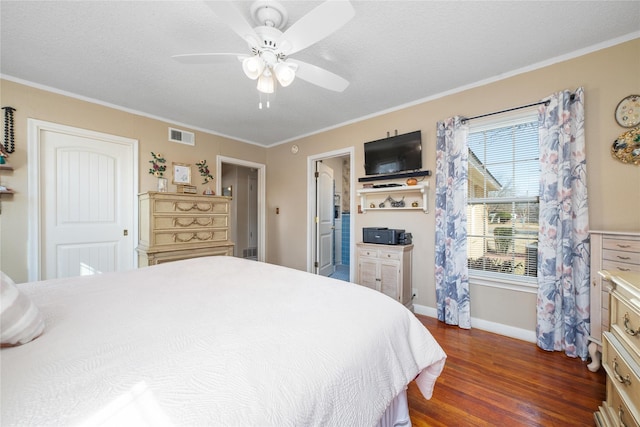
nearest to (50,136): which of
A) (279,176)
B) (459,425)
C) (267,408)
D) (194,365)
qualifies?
(279,176)

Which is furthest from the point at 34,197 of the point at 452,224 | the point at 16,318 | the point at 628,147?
the point at 628,147

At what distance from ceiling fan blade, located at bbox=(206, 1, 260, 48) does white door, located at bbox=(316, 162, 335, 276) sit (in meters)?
2.66

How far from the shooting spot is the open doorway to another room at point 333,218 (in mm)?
4020

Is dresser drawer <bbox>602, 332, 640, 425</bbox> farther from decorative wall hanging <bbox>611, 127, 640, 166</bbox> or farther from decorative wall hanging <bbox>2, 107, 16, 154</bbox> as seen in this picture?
decorative wall hanging <bbox>2, 107, 16, 154</bbox>

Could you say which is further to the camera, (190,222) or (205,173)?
(205,173)

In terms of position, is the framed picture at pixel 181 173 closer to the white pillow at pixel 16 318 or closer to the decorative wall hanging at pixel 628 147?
the white pillow at pixel 16 318

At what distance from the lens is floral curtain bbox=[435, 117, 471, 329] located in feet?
7.94

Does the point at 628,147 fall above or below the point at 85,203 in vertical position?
above

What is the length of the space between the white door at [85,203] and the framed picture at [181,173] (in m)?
0.47

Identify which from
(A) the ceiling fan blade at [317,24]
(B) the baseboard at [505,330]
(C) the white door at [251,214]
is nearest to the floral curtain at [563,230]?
(B) the baseboard at [505,330]

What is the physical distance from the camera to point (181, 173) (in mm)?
3393

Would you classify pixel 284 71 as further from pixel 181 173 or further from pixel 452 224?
pixel 181 173

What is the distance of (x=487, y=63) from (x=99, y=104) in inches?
161

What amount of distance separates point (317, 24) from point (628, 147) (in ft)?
7.88
